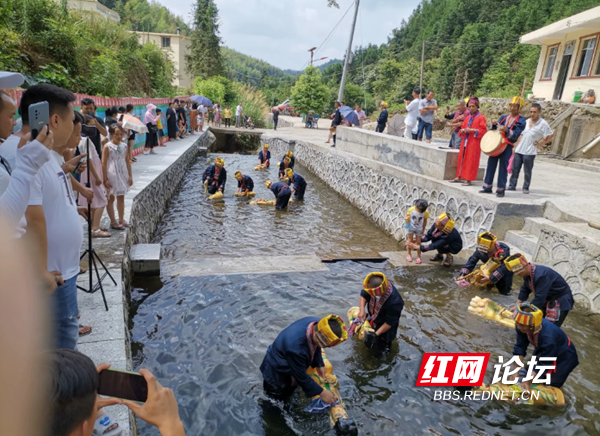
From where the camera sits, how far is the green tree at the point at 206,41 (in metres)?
37.1

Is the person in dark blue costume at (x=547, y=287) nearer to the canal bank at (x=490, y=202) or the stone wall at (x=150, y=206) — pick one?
the canal bank at (x=490, y=202)

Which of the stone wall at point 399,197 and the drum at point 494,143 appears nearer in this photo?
the stone wall at point 399,197

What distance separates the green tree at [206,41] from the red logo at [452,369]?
37.1 m

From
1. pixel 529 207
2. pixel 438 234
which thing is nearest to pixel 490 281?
pixel 438 234

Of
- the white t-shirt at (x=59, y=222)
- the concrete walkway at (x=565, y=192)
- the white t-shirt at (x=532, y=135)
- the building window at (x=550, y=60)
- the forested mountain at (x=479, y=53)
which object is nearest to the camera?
the white t-shirt at (x=59, y=222)

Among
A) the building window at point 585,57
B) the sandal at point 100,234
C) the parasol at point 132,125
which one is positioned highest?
the building window at point 585,57

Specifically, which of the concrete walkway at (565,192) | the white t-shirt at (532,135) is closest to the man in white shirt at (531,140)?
the white t-shirt at (532,135)

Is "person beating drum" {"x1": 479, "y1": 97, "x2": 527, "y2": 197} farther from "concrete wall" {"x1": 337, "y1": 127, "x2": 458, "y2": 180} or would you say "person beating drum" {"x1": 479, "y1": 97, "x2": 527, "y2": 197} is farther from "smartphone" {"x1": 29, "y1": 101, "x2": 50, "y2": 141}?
"smartphone" {"x1": 29, "y1": 101, "x2": 50, "y2": 141}

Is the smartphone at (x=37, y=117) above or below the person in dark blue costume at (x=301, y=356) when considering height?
above

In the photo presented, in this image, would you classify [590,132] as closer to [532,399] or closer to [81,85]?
[532,399]

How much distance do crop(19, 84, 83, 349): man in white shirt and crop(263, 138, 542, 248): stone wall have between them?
6707mm

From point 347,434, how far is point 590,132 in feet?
49.2

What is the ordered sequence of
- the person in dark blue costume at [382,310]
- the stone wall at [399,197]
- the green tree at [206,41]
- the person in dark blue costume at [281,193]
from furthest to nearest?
the green tree at [206,41], the person in dark blue costume at [281,193], the stone wall at [399,197], the person in dark blue costume at [382,310]

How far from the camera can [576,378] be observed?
4.32 m
